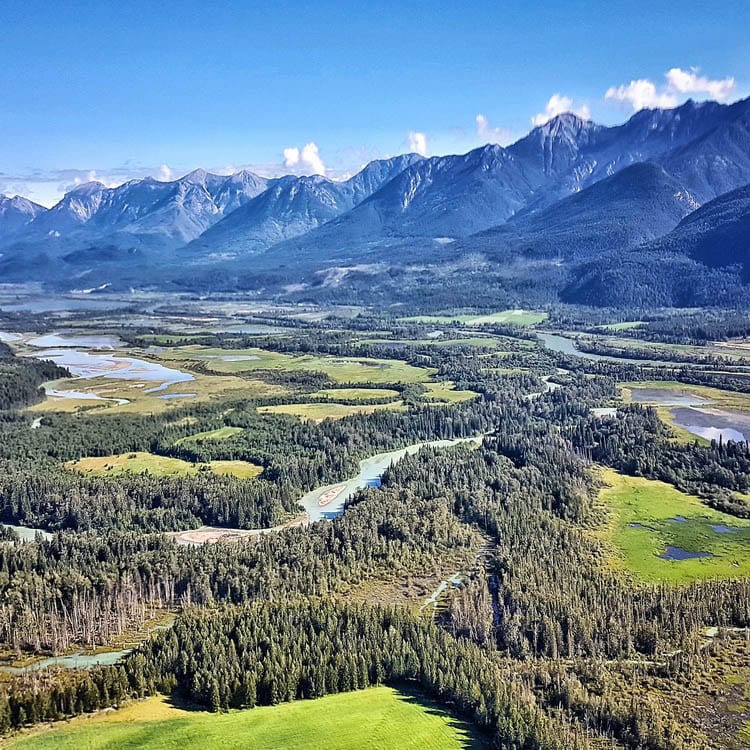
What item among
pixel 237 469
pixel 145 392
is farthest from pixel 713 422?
pixel 145 392

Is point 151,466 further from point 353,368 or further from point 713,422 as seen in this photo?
point 353,368

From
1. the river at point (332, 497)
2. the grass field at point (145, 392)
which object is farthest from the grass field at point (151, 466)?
the grass field at point (145, 392)

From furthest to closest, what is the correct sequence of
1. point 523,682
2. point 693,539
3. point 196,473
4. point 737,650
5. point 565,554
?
point 196,473
point 693,539
point 565,554
point 737,650
point 523,682

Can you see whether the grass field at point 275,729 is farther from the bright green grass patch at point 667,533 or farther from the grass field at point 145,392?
the grass field at point 145,392

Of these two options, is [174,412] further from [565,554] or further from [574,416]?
[565,554]

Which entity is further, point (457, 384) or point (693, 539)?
point (457, 384)

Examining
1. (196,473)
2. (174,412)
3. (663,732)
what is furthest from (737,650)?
(174,412)

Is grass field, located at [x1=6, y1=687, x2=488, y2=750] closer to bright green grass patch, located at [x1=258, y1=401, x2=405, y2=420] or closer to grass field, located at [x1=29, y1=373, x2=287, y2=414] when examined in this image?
bright green grass patch, located at [x1=258, y1=401, x2=405, y2=420]
